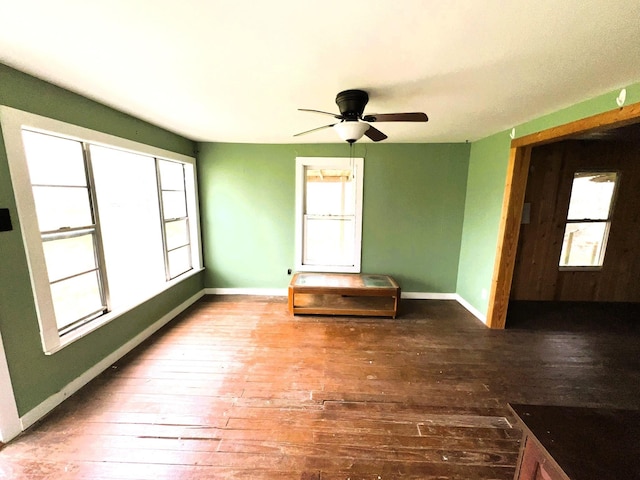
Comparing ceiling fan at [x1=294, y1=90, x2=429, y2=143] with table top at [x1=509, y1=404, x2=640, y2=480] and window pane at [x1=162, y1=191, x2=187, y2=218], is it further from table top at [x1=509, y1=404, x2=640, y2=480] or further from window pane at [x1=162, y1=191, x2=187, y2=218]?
window pane at [x1=162, y1=191, x2=187, y2=218]

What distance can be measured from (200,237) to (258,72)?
2.95 metres

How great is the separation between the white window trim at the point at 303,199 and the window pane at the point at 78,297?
2.46 m

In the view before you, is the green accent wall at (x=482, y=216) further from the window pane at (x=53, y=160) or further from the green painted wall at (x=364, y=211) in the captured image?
the window pane at (x=53, y=160)

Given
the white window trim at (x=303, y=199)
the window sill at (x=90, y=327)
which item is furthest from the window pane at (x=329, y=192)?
the window sill at (x=90, y=327)

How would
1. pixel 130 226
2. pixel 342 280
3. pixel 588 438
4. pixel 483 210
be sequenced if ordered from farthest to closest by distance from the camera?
pixel 342 280 < pixel 483 210 < pixel 130 226 < pixel 588 438

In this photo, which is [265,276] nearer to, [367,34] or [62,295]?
[62,295]

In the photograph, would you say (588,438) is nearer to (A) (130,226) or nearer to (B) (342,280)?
(B) (342,280)

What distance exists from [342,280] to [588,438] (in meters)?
2.87

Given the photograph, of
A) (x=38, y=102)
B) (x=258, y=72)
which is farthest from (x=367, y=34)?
(x=38, y=102)

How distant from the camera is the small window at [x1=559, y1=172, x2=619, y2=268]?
12.2ft

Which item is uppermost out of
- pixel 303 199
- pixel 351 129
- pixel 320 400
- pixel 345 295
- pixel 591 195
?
pixel 351 129

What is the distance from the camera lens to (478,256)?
3502 millimetres

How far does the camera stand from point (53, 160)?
200 centimetres

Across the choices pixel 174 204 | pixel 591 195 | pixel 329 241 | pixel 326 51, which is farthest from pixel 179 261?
pixel 591 195
